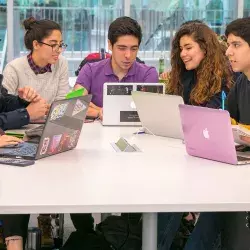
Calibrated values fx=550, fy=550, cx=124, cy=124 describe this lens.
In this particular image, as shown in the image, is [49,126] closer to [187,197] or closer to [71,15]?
[187,197]

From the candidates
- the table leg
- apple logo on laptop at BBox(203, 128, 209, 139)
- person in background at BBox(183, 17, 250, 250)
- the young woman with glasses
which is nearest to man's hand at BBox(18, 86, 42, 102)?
the young woman with glasses

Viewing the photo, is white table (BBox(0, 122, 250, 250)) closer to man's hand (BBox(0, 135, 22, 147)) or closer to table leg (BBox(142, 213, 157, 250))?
table leg (BBox(142, 213, 157, 250))

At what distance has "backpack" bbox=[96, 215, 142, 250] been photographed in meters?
1.99

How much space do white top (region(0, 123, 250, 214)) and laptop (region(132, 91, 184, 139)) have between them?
0.78ft

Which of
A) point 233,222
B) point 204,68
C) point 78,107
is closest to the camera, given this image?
point 233,222

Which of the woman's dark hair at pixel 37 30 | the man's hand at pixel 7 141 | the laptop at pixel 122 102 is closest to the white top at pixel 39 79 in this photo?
the woman's dark hair at pixel 37 30

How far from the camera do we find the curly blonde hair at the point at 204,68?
2863mm

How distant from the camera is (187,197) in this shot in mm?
1438

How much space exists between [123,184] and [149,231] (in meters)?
0.15

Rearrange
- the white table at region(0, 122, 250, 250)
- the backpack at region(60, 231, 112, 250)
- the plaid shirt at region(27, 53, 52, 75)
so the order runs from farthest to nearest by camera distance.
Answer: the plaid shirt at region(27, 53, 52, 75) → the backpack at region(60, 231, 112, 250) → the white table at region(0, 122, 250, 250)

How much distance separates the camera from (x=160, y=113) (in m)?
2.37

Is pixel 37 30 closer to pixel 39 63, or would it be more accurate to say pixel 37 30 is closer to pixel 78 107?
pixel 39 63

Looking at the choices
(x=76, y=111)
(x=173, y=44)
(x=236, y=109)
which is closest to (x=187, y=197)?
(x=76, y=111)

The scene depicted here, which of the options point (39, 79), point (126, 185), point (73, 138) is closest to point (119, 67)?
point (39, 79)
